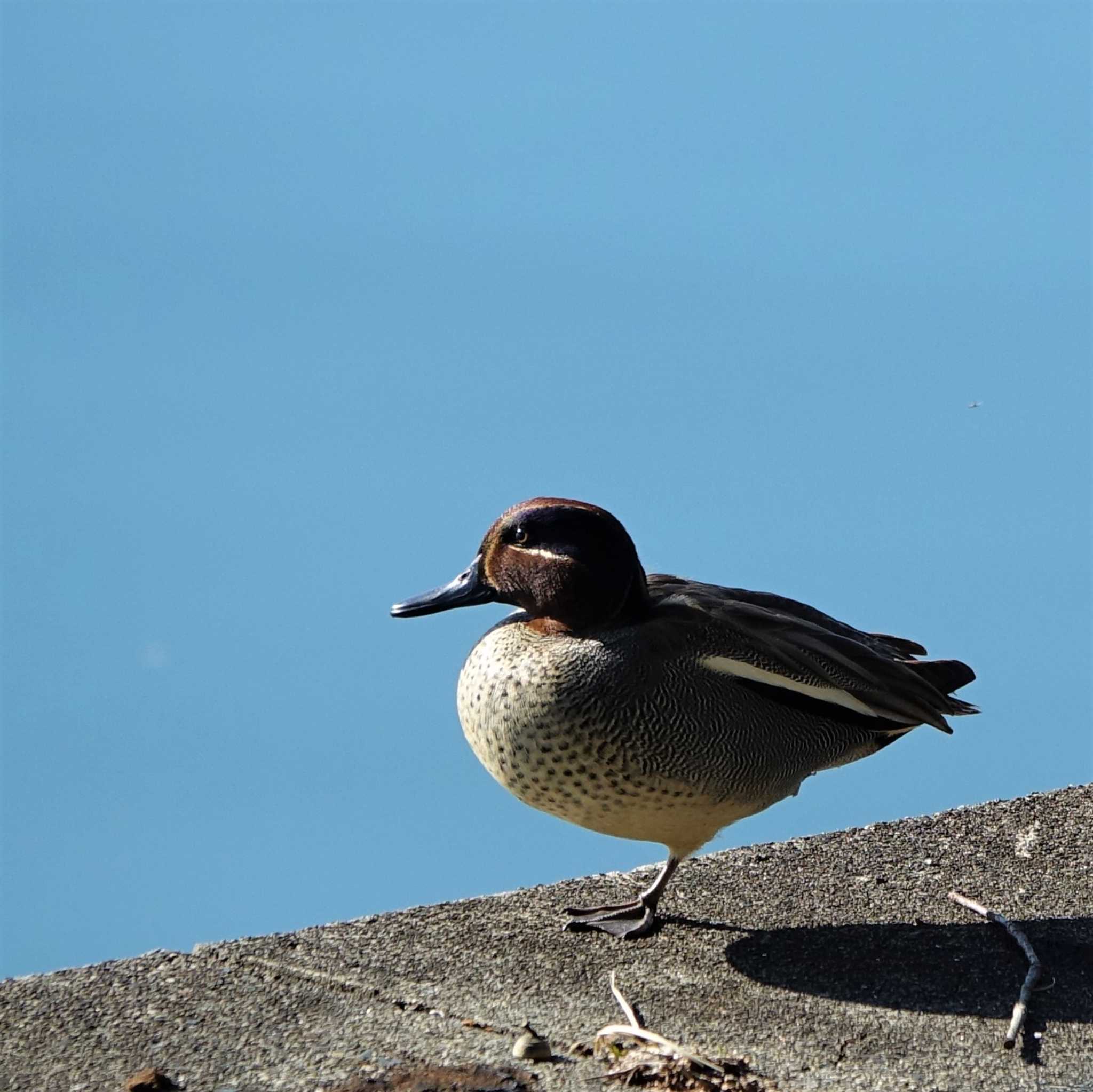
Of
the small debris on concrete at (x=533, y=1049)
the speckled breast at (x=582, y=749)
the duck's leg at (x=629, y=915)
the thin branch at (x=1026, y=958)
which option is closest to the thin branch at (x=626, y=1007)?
the small debris on concrete at (x=533, y=1049)

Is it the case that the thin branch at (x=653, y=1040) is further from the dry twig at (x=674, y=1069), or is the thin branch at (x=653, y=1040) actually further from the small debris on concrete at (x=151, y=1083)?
the small debris on concrete at (x=151, y=1083)

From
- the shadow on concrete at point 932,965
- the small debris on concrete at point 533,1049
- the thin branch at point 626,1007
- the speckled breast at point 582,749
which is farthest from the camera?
the speckled breast at point 582,749

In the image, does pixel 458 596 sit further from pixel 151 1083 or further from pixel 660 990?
pixel 151 1083

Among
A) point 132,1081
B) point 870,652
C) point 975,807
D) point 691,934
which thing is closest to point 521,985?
point 691,934

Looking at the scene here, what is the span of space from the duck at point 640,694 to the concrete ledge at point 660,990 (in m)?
0.24

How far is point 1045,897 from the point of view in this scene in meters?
3.76

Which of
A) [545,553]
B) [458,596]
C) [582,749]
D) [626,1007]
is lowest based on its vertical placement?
[626,1007]

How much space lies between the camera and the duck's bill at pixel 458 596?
150 inches

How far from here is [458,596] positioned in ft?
12.6

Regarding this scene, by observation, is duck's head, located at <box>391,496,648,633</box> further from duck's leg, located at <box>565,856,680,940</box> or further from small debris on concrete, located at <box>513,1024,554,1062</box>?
small debris on concrete, located at <box>513,1024,554,1062</box>

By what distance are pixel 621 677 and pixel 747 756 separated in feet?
1.13

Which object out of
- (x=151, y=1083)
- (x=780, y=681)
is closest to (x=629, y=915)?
(x=780, y=681)

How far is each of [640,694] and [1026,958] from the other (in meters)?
1.00

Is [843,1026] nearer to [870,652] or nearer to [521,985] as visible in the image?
[521,985]
